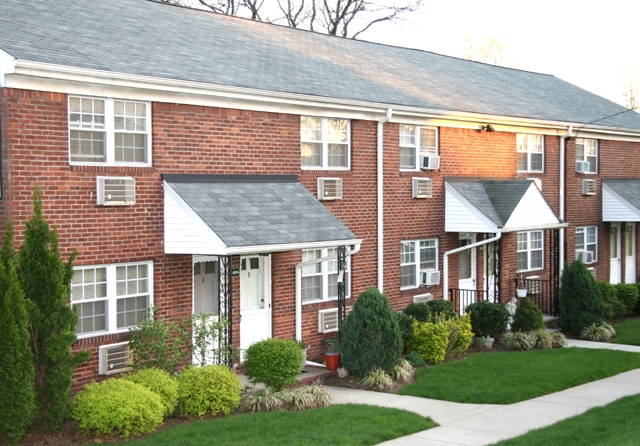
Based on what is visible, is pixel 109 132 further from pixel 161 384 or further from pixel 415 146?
pixel 415 146

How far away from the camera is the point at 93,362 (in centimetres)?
1300

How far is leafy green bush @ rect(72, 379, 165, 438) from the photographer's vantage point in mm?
11055

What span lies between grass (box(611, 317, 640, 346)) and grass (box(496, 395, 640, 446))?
7.07 m

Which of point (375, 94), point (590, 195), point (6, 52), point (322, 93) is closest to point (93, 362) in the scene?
point (6, 52)

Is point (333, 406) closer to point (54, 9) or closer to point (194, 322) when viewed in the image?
point (194, 322)

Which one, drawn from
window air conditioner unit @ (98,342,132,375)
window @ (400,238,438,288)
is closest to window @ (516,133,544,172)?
window @ (400,238,438,288)

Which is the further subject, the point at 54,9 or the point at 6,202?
the point at 54,9

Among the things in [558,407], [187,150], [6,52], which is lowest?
[558,407]

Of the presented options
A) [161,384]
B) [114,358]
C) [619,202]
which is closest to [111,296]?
[114,358]

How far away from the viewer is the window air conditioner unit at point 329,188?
16.9 m

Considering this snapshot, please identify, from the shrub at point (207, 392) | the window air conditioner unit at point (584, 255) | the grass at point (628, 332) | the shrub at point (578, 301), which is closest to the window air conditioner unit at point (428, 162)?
the shrub at point (578, 301)

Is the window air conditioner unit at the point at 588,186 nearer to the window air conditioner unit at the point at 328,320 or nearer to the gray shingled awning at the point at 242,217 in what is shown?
the window air conditioner unit at the point at 328,320

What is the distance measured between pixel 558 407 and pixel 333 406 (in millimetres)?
3515

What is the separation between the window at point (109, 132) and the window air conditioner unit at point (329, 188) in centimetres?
407
